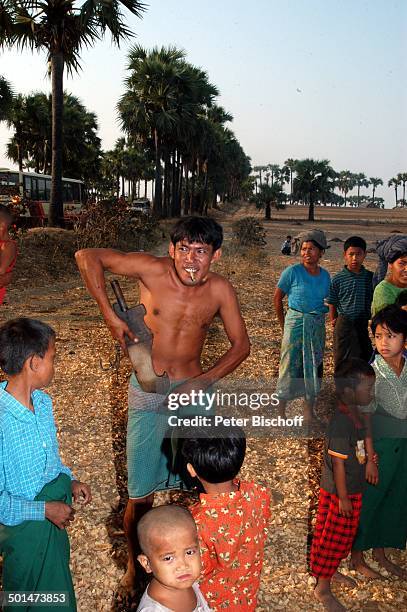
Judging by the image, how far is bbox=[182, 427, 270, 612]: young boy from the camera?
1.83m

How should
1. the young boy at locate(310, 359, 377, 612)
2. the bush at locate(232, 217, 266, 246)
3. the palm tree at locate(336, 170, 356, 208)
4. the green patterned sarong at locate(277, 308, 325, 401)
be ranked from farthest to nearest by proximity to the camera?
the palm tree at locate(336, 170, 356, 208)
the bush at locate(232, 217, 266, 246)
the green patterned sarong at locate(277, 308, 325, 401)
the young boy at locate(310, 359, 377, 612)

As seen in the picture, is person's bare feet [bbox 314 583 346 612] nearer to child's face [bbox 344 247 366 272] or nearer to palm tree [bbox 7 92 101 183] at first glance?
child's face [bbox 344 247 366 272]

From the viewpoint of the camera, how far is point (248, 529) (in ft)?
6.10

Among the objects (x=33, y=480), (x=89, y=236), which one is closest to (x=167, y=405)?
(x=33, y=480)

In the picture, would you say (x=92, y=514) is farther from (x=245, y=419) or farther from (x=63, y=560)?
(x=245, y=419)

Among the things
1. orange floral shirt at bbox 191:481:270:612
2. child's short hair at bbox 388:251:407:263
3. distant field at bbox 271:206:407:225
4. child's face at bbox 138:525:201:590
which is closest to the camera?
child's face at bbox 138:525:201:590

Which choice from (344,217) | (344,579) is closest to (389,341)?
(344,579)

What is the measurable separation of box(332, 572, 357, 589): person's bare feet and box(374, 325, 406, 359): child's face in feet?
3.78

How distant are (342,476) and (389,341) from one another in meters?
0.76

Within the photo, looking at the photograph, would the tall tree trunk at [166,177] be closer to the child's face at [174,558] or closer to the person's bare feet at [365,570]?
the person's bare feet at [365,570]

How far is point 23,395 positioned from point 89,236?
1194cm

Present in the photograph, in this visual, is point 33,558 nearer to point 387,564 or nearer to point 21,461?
point 21,461

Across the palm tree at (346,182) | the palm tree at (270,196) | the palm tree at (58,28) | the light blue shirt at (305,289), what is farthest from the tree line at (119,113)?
the palm tree at (346,182)

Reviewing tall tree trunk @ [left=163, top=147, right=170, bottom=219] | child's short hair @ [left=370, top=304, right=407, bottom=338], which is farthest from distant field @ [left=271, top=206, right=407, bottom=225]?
child's short hair @ [left=370, top=304, right=407, bottom=338]
